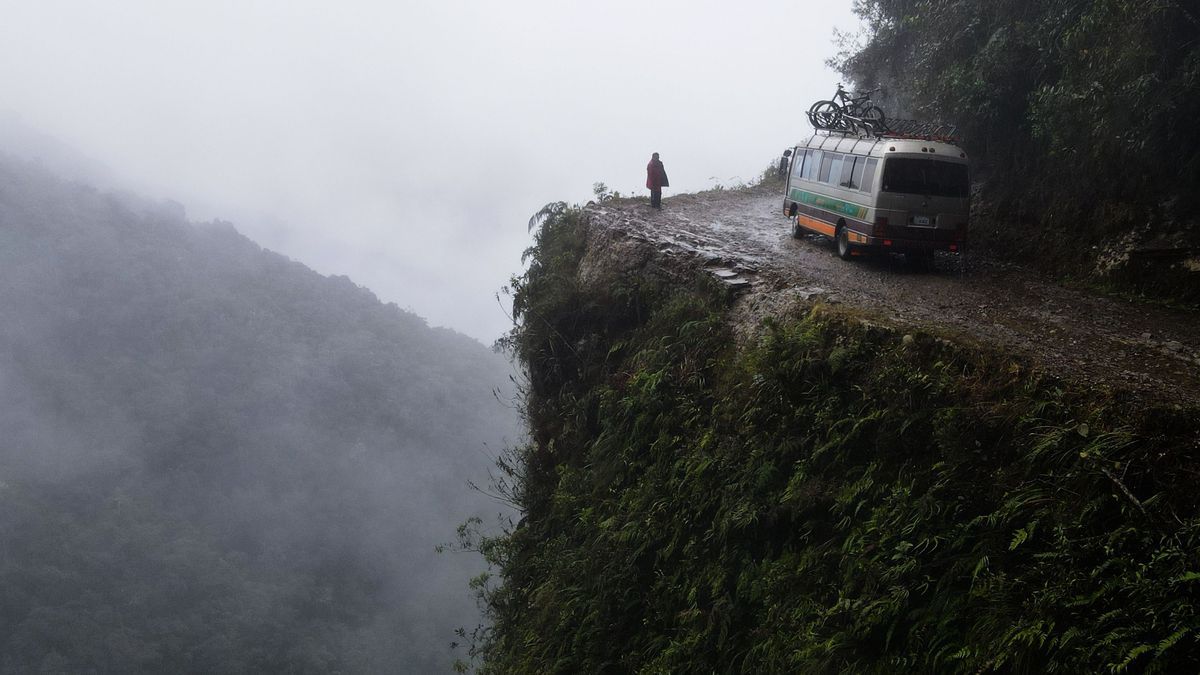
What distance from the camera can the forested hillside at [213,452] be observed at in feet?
185

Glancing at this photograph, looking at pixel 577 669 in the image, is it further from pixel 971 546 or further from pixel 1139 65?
pixel 1139 65

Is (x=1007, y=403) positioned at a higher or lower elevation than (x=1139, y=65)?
lower

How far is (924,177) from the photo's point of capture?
11.9 metres

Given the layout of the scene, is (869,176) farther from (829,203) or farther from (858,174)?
(829,203)

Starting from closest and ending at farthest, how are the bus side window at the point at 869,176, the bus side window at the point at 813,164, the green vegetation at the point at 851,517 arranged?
the green vegetation at the point at 851,517 → the bus side window at the point at 869,176 → the bus side window at the point at 813,164

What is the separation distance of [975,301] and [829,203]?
15.0ft

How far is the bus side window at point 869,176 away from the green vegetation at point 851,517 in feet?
11.9

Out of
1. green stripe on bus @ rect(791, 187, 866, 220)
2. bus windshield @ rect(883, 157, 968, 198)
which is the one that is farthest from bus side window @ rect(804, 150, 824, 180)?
bus windshield @ rect(883, 157, 968, 198)

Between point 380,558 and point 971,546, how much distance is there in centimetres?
7562

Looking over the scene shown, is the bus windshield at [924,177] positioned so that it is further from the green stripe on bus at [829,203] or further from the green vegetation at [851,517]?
the green vegetation at [851,517]

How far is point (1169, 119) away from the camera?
30.9 ft

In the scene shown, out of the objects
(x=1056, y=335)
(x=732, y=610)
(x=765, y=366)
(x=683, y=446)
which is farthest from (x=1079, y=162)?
(x=732, y=610)

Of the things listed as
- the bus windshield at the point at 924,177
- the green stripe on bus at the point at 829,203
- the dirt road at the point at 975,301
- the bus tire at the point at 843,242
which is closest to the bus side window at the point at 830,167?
the green stripe on bus at the point at 829,203

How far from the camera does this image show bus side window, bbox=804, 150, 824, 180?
1494 centimetres
